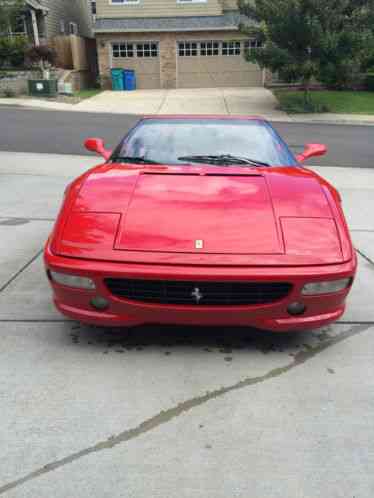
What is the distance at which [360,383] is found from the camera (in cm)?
243

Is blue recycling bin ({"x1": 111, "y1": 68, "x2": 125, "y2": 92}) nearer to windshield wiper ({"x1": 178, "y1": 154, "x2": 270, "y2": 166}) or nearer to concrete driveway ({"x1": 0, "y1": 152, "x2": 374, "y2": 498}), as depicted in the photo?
windshield wiper ({"x1": 178, "y1": 154, "x2": 270, "y2": 166})

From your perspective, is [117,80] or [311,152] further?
[117,80]

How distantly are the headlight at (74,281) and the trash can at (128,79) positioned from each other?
23038 mm

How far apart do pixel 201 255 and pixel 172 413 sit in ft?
2.72

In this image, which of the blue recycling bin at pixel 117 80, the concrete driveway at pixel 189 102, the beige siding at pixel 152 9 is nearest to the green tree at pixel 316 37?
the concrete driveway at pixel 189 102

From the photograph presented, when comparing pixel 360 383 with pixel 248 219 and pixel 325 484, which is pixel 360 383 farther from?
pixel 248 219

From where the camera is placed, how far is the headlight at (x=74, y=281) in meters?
2.43

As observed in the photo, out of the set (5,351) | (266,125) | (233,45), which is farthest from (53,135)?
(233,45)

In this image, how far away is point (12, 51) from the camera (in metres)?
20.0

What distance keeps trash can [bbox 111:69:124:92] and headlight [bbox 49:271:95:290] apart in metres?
22.9

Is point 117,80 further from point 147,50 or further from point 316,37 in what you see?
point 316,37

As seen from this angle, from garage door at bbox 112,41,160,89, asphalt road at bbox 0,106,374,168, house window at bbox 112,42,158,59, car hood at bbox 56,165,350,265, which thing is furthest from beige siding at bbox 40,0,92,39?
car hood at bbox 56,165,350,265

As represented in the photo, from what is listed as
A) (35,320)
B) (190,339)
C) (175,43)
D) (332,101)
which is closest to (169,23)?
(175,43)

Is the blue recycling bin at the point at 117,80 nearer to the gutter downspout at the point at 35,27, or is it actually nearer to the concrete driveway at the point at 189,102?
the concrete driveway at the point at 189,102
